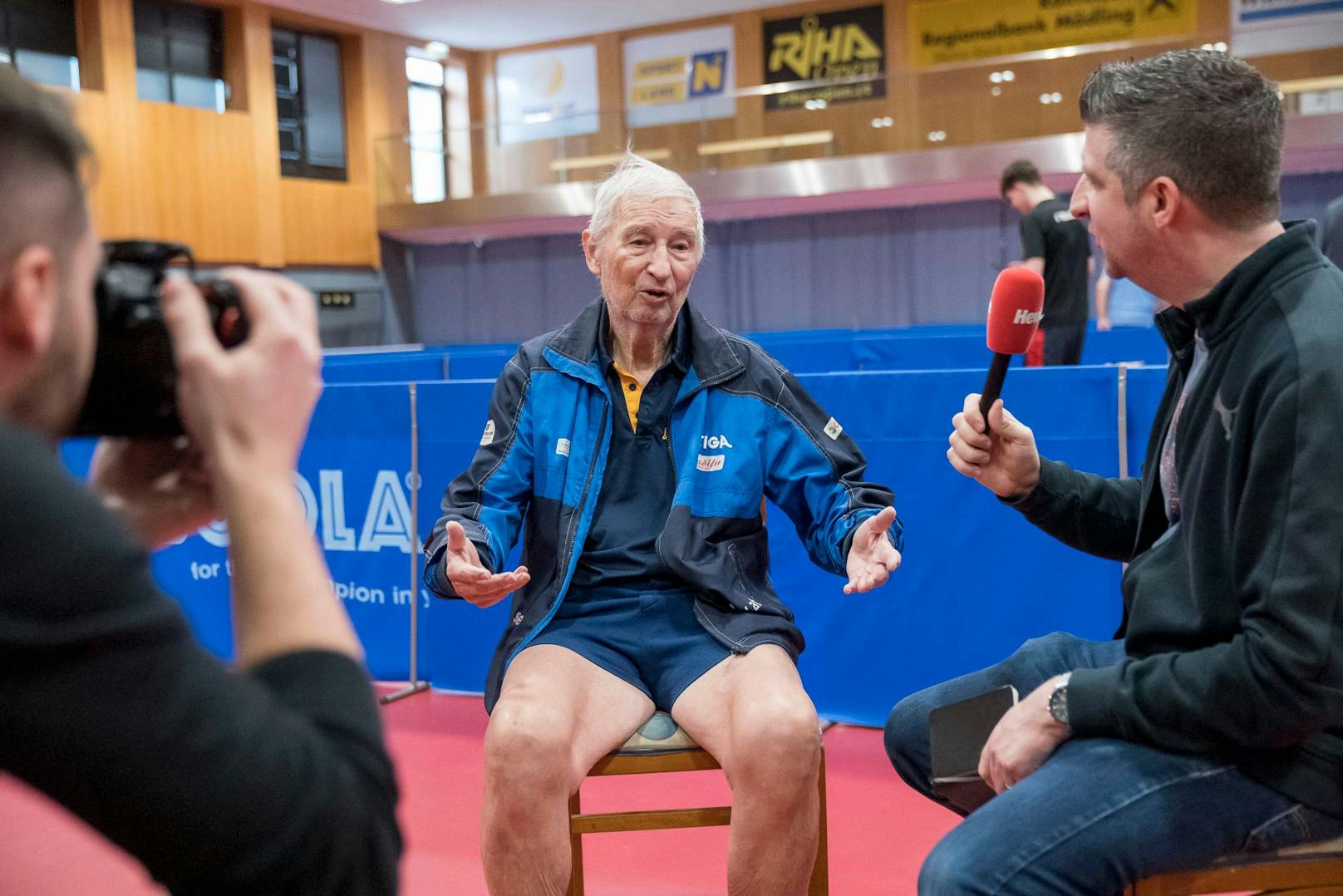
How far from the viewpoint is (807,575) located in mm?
3824

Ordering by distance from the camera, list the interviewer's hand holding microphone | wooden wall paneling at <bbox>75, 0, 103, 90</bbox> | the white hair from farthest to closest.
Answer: wooden wall paneling at <bbox>75, 0, 103, 90</bbox>, the white hair, the interviewer's hand holding microphone

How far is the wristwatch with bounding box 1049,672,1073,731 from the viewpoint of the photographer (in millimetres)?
1599

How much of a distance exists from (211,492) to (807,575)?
293cm

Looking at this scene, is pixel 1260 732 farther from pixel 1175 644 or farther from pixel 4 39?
pixel 4 39

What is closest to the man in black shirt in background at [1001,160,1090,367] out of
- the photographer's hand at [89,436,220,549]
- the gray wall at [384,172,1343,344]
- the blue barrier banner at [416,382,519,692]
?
the blue barrier banner at [416,382,519,692]

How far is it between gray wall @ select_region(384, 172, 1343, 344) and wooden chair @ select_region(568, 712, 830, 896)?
46.8 feet

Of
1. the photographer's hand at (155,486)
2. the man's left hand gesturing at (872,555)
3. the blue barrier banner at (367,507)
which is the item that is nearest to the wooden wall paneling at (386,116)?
the blue barrier banner at (367,507)

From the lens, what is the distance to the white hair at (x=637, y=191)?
2.54 m

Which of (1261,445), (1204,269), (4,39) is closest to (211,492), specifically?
(1261,445)

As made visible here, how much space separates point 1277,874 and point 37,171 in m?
1.53

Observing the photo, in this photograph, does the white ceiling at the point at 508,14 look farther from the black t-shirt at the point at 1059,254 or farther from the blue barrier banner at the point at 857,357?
the black t-shirt at the point at 1059,254

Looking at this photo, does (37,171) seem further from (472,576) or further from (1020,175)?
(1020,175)

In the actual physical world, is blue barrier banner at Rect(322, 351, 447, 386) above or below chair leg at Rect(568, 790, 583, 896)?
above

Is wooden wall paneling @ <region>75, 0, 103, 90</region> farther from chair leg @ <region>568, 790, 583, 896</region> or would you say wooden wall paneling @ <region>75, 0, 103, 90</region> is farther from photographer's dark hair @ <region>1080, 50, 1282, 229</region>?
photographer's dark hair @ <region>1080, 50, 1282, 229</region>
